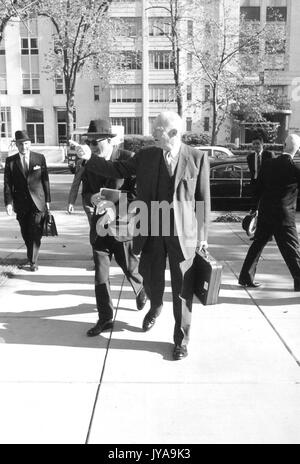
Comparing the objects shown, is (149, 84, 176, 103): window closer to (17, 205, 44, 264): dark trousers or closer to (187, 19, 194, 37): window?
(187, 19, 194, 37): window

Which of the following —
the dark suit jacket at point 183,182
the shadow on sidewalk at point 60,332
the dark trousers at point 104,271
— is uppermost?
the dark suit jacket at point 183,182

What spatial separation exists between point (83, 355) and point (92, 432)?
115 cm

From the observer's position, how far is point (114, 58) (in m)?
30.4

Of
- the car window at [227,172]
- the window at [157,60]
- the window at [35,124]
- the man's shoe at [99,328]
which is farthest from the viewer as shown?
the window at [35,124]

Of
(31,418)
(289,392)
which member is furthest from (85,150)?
(289,392)

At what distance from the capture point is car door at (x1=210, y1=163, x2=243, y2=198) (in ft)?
41.7

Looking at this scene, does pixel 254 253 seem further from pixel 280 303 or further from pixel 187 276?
pixel 187 276

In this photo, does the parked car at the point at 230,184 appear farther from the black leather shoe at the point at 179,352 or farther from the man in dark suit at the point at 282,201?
the black leather shoe at the point at 179,352

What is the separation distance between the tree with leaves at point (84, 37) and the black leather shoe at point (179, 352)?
21237 millimetres

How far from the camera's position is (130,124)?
4831 centimetres

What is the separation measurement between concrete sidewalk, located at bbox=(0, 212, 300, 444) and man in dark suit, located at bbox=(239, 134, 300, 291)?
1.85ft

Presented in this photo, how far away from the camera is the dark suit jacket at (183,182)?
3928 millimetres

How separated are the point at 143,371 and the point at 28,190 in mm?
3661

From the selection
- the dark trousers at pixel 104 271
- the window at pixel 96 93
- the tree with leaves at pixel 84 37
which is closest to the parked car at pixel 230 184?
the dark trousers at pixel 104 271
